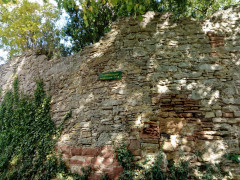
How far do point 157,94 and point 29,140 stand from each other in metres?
3.36

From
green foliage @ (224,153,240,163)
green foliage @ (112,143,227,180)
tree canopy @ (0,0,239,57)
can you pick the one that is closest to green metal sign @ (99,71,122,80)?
green foliage @ (112,143,227,180)

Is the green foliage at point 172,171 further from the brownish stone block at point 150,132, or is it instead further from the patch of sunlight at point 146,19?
the patch of sunlight at point 146,19

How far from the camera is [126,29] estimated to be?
13.0 ft

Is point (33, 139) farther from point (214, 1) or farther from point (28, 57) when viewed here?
point (214, 1)

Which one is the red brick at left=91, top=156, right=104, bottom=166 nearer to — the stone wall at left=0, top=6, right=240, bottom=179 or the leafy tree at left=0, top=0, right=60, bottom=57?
the stone wall at left=0, top=6, right=240, bottom=179

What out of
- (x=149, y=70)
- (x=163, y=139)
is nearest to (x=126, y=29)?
(x=149, y=70)

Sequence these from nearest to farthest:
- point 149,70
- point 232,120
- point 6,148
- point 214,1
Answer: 1. point 232,120
2. point 149,70
3. point 6,148
4. point 214,1

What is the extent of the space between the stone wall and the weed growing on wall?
0.91 feet

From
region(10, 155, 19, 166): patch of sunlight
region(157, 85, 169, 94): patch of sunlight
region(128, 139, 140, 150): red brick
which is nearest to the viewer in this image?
region(128, 139, 140, 150): red brick

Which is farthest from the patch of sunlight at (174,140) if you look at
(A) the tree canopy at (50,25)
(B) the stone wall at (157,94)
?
(A) the tree canopy at (50,25)

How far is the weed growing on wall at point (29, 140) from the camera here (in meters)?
3.51

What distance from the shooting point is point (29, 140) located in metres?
4.00

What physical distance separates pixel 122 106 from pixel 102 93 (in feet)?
1.96

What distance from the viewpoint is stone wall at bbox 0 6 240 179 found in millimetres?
3041
